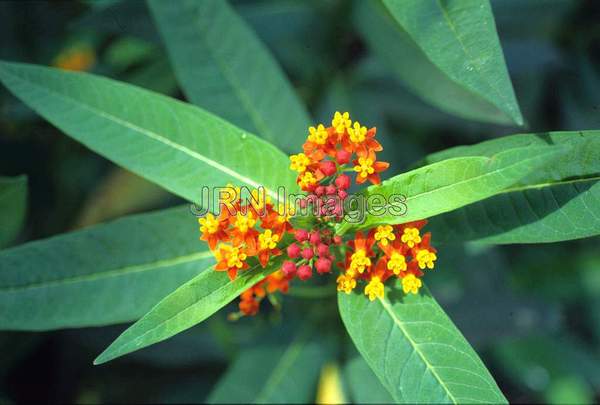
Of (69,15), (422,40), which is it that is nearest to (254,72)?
(422,40)

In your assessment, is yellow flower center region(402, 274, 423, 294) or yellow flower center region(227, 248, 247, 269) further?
yellow flower center region(402, 274, 423, 294)

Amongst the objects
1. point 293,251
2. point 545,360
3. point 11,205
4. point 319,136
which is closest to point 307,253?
point 293,251

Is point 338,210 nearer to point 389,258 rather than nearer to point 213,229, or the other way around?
point 389,258

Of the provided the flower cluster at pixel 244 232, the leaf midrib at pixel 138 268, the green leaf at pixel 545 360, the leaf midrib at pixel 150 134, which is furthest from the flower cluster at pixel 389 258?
the green leaf at pixel 545 360

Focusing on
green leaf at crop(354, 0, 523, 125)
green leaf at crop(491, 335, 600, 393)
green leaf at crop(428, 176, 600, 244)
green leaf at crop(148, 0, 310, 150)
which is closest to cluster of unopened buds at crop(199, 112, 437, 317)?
green leaf at crop(428, 176, 600, 244)

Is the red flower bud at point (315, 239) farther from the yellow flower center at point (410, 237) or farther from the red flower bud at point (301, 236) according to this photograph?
the yellow flower center at point (410, 237)

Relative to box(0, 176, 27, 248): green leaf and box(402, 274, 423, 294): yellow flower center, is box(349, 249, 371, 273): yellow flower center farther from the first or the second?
box(0, 176, 27, 248): green leaf
